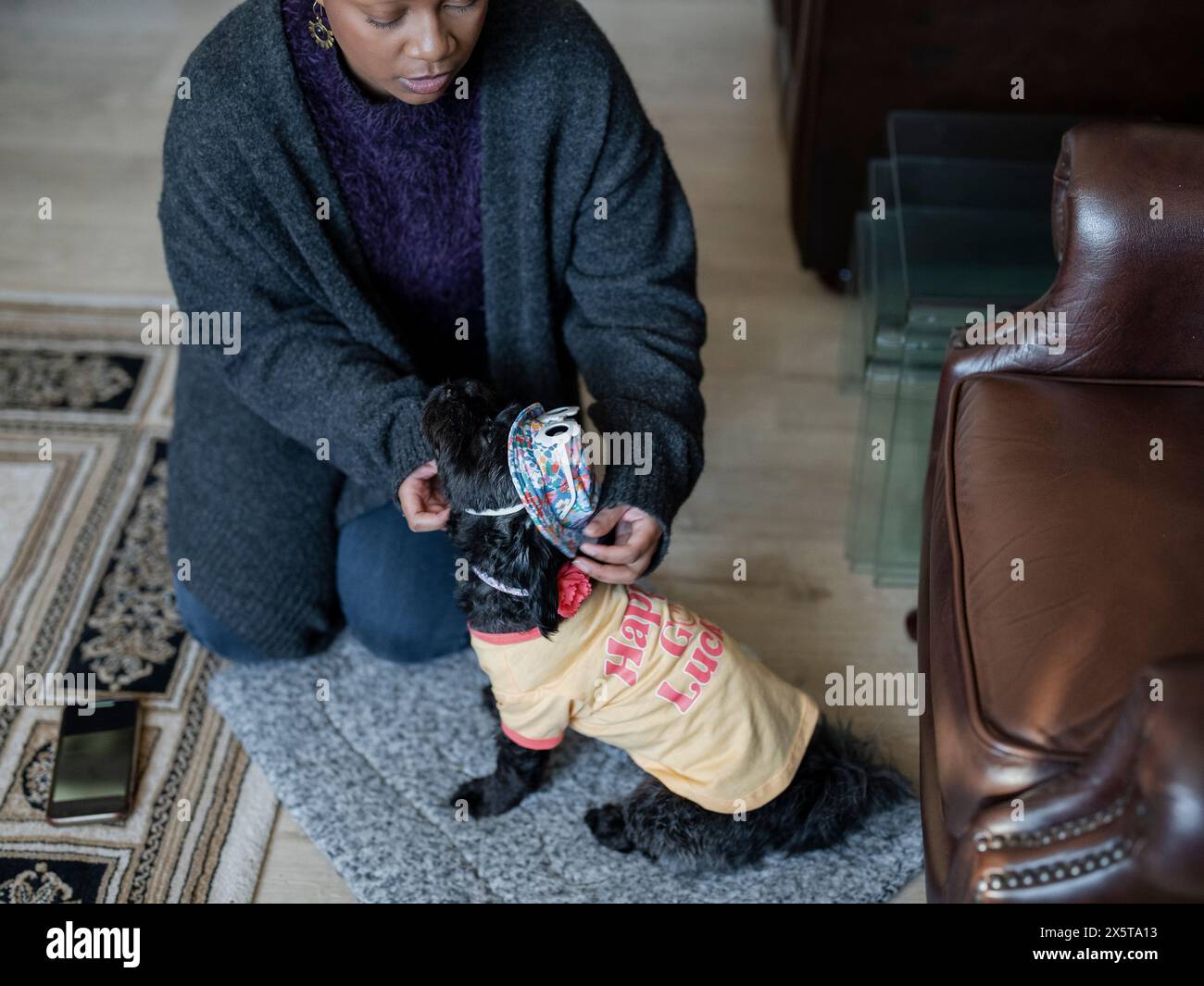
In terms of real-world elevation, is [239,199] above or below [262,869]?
above

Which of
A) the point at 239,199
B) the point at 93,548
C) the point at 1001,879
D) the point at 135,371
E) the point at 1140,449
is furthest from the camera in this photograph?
the point at 135,371

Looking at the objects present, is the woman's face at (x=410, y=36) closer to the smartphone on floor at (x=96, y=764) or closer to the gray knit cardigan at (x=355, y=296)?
the gray knit cardigan at (x=355, y=296)

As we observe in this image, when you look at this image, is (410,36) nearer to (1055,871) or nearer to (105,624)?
(1055,871)

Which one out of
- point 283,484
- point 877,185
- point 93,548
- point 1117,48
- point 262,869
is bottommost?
point 262,869

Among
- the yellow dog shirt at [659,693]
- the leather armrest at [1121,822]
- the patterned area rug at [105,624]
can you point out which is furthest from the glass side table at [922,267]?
the patterned area rug at [105,624]

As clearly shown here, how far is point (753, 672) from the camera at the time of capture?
1288 mm

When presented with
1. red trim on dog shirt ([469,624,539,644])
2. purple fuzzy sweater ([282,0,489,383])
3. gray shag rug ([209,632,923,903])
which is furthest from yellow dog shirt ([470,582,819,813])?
purple fuzzy sweater ([282,0,489,383])

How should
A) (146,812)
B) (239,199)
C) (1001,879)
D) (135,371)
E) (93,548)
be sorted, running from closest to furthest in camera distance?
(1001,879) → (239,199) → (146,812) → (93,548) → (135,371)

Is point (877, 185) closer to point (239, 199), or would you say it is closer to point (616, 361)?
point (616, 361)

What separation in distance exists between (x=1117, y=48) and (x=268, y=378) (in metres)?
1.50

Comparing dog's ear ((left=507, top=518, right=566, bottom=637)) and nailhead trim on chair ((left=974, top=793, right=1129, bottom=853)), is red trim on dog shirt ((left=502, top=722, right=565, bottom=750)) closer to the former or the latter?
dog's ear ((left=507, top=518, right=566, bottom=637))

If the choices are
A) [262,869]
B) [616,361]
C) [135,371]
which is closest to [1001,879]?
[616,361]

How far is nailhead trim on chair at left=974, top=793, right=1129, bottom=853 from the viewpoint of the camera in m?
0.92

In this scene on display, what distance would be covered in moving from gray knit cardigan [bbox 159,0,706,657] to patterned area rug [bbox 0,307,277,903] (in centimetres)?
20
